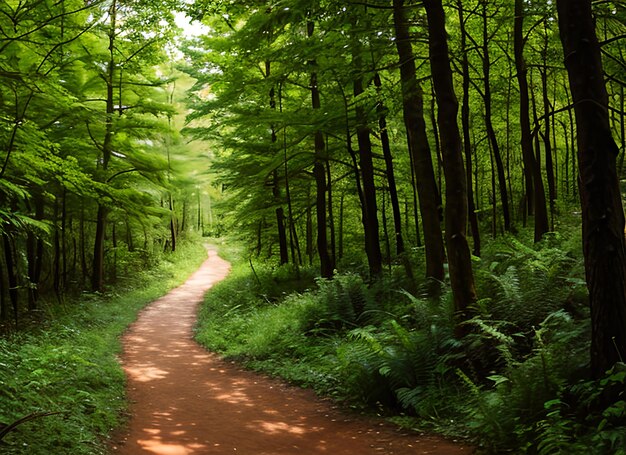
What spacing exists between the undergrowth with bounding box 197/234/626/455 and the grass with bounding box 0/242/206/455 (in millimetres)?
3120

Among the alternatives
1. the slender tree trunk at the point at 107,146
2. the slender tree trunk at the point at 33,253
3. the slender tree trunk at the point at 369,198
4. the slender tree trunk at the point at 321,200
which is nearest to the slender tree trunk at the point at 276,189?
the slender tree trunk at the point at 321,200

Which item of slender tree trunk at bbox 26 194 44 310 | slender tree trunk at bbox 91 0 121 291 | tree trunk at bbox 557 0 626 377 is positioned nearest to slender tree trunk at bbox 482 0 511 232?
tree trunk at bbox 557 0 626 377

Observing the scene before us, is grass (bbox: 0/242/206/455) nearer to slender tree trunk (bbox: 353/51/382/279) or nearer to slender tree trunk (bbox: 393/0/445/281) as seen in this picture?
slender tree trunk (bbox: 393/0/445/281)

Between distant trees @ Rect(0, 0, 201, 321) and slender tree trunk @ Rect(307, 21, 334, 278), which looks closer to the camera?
distant trees @ Rect(0, 0, 201, 321)

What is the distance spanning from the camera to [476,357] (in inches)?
271

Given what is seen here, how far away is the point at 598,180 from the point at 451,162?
270cm

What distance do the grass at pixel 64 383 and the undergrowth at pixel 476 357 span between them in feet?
10.2

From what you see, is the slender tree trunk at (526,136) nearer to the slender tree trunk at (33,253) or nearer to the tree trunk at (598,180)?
the tree trunk at (598,180)

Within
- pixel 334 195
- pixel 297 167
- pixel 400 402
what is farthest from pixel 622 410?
pixel 334 195

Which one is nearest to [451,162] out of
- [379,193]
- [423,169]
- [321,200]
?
[423,169]

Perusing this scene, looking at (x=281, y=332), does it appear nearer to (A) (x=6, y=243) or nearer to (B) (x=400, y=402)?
(B) (x=400, y=402)

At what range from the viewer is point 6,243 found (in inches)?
551

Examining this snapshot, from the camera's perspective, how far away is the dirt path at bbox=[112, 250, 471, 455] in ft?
19.9

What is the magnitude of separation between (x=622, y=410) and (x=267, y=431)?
4408 mm
